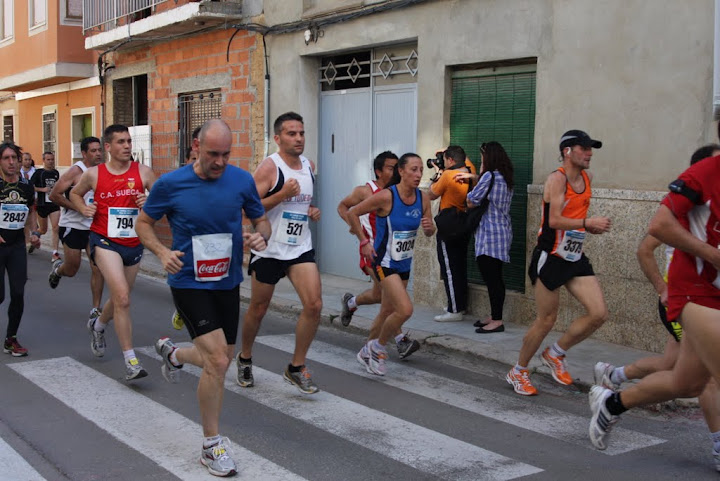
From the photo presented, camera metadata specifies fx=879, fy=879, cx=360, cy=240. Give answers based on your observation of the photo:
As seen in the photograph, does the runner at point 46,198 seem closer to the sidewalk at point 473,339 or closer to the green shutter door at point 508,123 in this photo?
the sidewalk at point 473,339

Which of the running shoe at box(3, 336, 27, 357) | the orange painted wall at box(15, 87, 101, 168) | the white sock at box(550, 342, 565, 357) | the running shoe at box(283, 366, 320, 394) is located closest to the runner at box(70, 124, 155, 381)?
the running shoe at box(3, 336, 27, 357)

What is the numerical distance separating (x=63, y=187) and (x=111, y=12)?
988cm

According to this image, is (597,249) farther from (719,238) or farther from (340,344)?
(719,238)

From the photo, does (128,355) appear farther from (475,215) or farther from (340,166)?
(340,166)

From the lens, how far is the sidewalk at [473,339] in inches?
299

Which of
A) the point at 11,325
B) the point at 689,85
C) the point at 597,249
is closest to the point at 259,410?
the point at 11,325

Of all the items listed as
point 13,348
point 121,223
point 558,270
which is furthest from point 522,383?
point 13,348

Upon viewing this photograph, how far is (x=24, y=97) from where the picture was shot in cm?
2486

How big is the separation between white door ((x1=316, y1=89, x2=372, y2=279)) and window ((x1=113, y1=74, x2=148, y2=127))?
6.83 metres

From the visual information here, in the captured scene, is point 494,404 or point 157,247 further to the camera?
point 494,404

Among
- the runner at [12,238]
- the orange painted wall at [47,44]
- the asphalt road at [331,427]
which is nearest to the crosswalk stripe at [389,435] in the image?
the asphalt road at [331,427]

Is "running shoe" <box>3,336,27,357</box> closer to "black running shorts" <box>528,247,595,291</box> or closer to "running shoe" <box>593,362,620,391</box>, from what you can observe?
"black running shorts" <box>528,247,595,291</box>

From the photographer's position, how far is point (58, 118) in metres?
22.2

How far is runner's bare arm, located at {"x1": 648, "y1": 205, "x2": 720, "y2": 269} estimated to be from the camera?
4008mm
